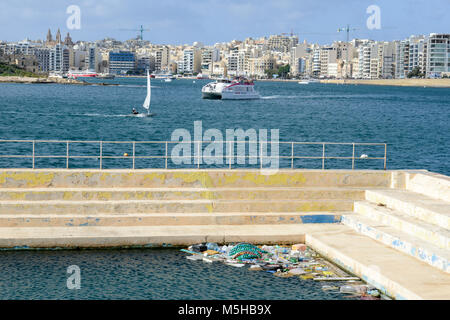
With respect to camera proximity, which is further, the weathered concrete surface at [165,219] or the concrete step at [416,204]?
the weathered concrete surface at [165,219]

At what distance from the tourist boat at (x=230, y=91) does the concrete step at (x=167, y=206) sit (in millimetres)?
102383

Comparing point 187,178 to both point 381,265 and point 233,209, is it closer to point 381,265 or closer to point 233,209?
point 233,209

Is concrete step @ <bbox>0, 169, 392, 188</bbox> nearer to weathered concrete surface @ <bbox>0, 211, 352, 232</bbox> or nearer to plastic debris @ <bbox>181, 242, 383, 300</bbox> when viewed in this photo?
weathered concrete surface @ <bbox>0, 211, 352, 232</bbox>

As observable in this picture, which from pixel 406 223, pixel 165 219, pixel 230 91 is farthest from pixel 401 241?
pixel 230 91

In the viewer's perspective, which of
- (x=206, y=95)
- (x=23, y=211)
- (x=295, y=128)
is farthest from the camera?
(x=206, y=95)

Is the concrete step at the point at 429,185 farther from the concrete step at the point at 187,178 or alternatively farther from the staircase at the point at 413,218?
the concrete step at the point at 187,178

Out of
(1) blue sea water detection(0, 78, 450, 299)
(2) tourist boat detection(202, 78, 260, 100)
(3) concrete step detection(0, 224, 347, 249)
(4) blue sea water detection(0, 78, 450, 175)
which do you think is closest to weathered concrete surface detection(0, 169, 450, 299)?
(3) concrete step detection(0, 224, 347, 249)

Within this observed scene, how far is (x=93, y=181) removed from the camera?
63.7 ft

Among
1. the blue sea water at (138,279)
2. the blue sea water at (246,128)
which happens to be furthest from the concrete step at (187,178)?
the blue sea water at (246,128)

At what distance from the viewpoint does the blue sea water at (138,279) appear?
14.5 meters
